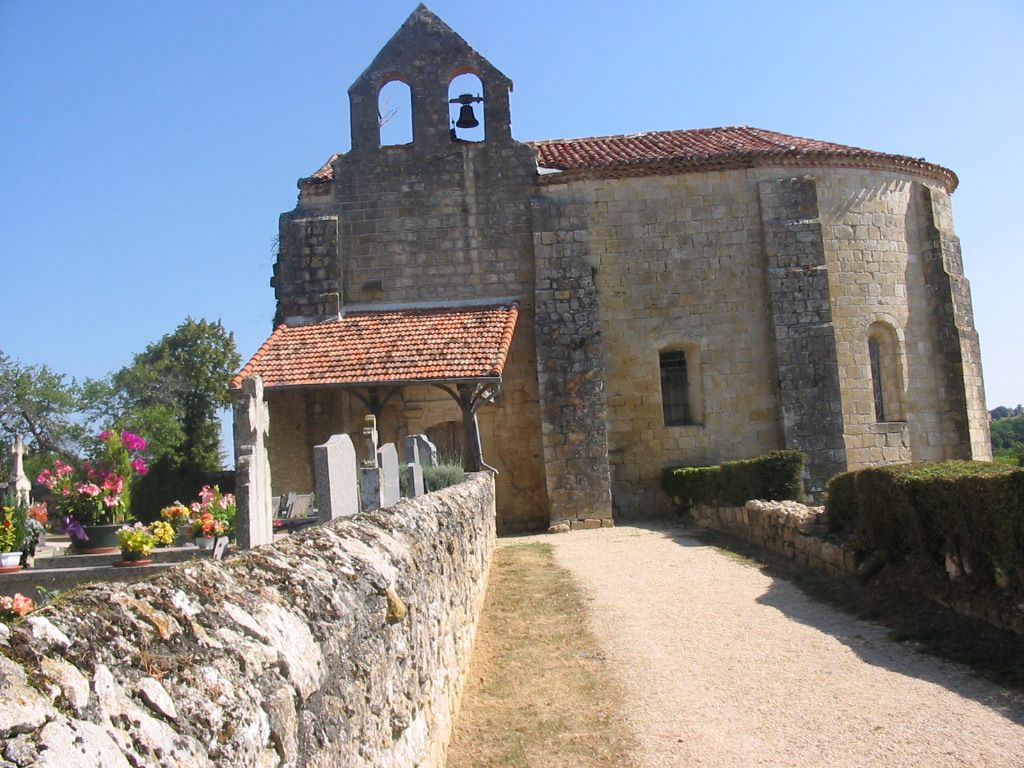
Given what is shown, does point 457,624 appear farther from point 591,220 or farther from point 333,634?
point 591,220

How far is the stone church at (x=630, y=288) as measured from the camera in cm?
1708

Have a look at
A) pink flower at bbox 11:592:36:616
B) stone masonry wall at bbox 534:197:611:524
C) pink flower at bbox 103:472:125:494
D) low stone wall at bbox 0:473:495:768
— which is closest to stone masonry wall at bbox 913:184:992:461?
stone masonry wall at bbox 534:197:611:524

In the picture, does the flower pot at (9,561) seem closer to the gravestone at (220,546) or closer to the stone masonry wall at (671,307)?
the gravestone at (220,546)

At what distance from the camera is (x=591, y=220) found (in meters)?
17.6

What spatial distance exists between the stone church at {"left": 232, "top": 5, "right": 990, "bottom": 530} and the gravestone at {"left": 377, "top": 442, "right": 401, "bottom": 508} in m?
8.32

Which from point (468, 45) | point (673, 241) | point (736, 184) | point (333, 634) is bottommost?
point (333, 634)

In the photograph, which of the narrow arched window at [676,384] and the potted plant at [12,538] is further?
the narrow arched window at [676,384]

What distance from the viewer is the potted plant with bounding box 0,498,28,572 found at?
7688 millimetres

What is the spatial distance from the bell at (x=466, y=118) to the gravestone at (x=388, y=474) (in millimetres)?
10893

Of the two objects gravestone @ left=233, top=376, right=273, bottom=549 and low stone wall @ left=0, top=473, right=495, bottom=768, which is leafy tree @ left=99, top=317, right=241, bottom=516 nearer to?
gravestone @ left=233, top=376, right=273, bottom=549

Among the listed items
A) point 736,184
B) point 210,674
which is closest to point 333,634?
point 210,674

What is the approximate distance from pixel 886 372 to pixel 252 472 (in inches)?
575

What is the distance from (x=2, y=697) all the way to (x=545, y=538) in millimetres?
14473

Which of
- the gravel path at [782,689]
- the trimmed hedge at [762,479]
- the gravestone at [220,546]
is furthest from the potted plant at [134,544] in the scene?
the trimmed hedge at [762,479]
